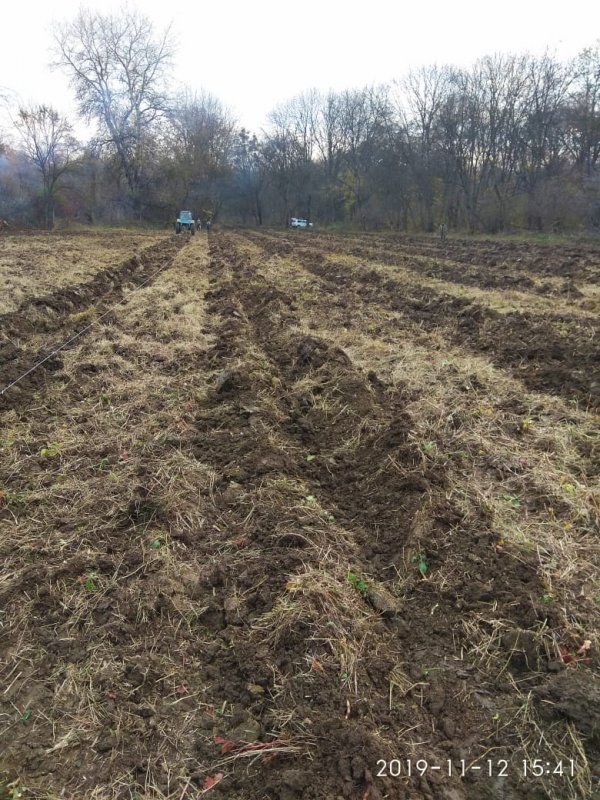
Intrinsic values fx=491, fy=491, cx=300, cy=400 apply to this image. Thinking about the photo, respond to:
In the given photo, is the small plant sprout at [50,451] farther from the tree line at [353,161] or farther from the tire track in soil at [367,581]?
the tree line at [353,161]

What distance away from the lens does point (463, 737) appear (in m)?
2.14

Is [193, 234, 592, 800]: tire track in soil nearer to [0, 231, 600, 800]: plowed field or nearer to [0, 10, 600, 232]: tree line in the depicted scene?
[0, 231, 600, 800]: plowed field

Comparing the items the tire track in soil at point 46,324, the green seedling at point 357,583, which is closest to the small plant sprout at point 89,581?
the green seedling at point 357,583

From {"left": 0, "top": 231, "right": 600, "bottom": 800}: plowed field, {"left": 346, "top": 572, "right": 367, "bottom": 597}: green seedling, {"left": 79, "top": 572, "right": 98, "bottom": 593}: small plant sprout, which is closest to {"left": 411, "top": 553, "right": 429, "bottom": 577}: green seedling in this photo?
{"left": 0, "top": 231, "right": 600, "bottom": 800}: plowed field

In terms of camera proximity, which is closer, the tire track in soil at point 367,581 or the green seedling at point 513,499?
the tire track in soil at point 367,581

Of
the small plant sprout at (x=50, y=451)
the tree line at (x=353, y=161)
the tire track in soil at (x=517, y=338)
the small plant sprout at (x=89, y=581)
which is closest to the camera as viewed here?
the small plant sprout at (x=89, y=581)

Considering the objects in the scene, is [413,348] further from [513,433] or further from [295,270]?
[295,270]

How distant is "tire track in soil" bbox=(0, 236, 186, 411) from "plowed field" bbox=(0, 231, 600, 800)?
4.4 inches

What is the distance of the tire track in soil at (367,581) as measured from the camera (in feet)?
6.87

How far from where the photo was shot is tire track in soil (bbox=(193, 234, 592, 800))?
209cm

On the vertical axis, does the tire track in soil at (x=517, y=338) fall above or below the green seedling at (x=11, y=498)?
above

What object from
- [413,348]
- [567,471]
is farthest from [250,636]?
[413,348]

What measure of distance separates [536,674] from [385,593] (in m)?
0.85

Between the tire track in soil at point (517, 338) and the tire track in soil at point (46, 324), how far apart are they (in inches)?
230
